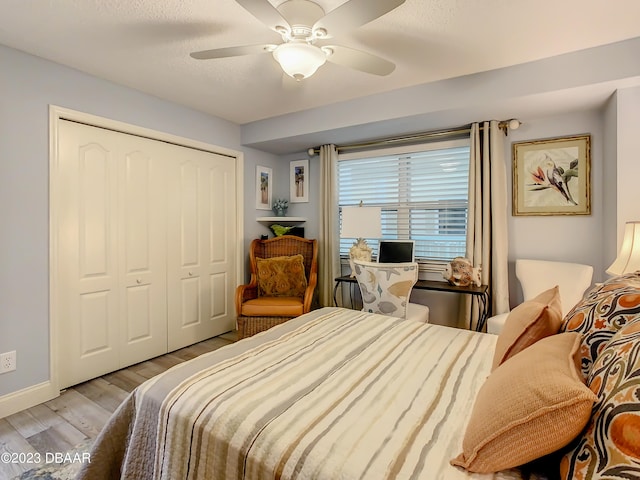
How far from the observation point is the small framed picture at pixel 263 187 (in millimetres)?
4078

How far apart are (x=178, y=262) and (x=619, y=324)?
326 cm

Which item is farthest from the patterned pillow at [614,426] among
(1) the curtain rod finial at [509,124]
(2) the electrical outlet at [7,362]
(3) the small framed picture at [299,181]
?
(3) the small framed picture at [299,181]

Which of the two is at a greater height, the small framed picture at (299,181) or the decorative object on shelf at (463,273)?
the small framed picture at (299,181)

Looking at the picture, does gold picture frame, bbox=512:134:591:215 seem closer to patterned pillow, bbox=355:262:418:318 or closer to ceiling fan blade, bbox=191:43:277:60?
patterned pillow, bbox=355:262:418:318

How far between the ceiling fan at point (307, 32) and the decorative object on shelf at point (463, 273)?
1846 mm

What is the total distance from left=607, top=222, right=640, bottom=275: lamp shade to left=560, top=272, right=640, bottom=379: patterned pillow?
91 cm

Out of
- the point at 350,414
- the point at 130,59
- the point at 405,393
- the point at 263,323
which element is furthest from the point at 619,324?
the point at 130,59

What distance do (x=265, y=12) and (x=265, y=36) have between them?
0.67 m

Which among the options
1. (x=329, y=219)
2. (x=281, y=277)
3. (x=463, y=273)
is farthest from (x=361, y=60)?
(x=281, y=277)

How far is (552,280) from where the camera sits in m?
2.66

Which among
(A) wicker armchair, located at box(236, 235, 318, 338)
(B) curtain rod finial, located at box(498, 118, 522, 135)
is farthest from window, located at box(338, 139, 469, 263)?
(A) wicker armchair, located at box(236, 235, 318, 338)

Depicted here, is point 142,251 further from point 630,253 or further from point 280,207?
point 630,253

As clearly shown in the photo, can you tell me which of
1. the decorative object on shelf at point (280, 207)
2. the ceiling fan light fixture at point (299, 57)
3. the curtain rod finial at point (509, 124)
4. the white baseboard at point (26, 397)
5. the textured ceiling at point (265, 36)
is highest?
the textured ceiling at point (265, 36)

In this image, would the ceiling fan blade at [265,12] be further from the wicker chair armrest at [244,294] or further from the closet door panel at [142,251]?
the wicker chair armrest at [244,294]
